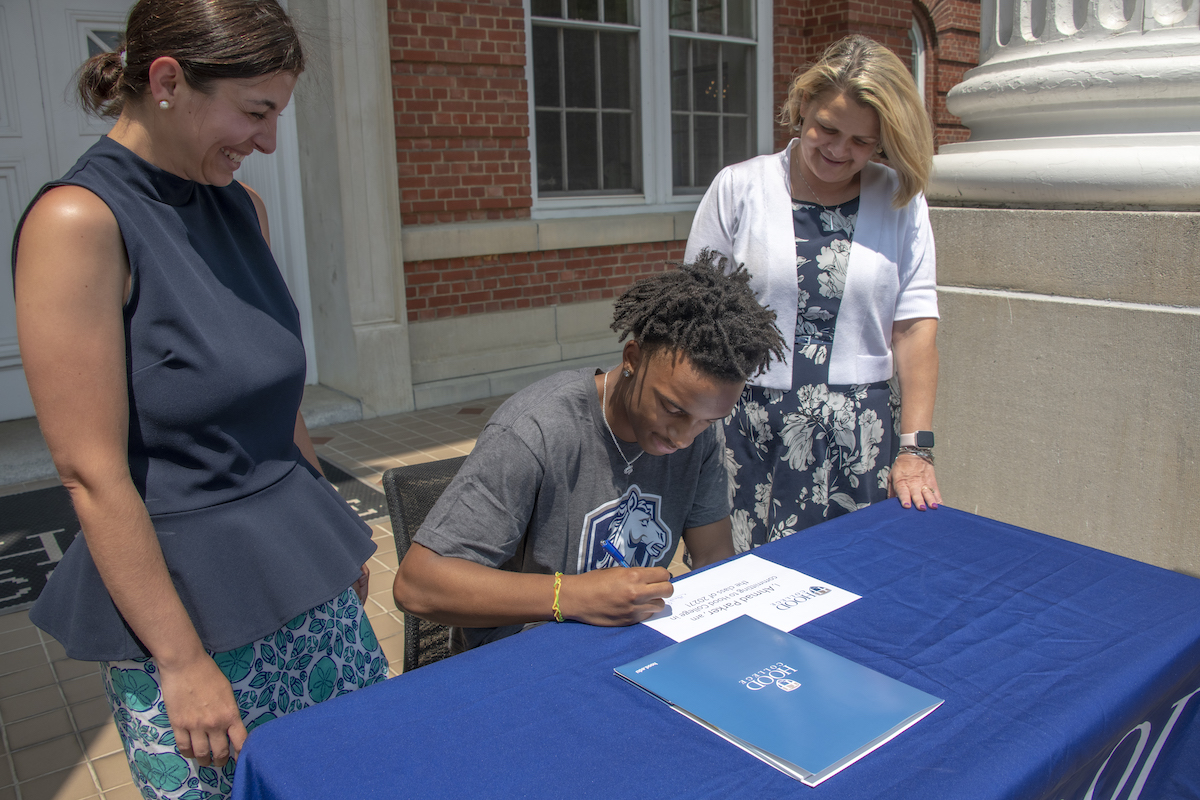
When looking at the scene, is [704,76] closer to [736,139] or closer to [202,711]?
[736,139]

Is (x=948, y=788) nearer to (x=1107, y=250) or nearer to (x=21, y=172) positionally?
(x=1107, y=250)

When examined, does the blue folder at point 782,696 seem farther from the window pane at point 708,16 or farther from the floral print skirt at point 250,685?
the window pane at point 708,16

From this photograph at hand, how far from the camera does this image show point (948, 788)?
1.05 m

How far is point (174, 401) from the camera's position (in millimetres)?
1232

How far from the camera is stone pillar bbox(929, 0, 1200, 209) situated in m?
2.65

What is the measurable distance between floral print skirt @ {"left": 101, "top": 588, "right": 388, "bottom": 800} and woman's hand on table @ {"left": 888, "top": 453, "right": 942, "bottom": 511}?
1285 mm

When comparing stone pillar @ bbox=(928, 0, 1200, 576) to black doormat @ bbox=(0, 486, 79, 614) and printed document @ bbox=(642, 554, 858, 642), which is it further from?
black doormat @ bbox=(0, 486, 79, 614)

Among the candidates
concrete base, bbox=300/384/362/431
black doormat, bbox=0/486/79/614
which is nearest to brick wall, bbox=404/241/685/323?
concrete base, bbox=300/384/362/431

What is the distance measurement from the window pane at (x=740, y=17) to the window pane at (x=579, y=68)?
159 centimetres

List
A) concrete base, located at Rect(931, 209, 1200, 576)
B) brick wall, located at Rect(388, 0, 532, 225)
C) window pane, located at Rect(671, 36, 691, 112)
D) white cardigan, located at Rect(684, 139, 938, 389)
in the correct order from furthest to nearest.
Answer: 1. window pane, located at Rect(671, 36, 691, 112)
2. brick wall, located at Rect(388, 0, 532, 225)
3. concrete base, located at Rect(931, 209, 1200, 576)
4. white cardigan, located at Rect(684, 139, 938, 389)

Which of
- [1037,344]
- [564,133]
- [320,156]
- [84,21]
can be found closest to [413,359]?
[320,156]

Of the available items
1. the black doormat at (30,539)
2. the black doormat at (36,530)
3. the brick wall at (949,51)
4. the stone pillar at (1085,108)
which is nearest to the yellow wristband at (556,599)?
the stone pillar at (1085,108)

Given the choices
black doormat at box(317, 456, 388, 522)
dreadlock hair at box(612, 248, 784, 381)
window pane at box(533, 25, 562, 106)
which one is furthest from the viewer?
window pane at box(533, 25, 562, 106)

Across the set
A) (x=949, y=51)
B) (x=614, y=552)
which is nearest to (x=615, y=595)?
(x=614, y=552)
